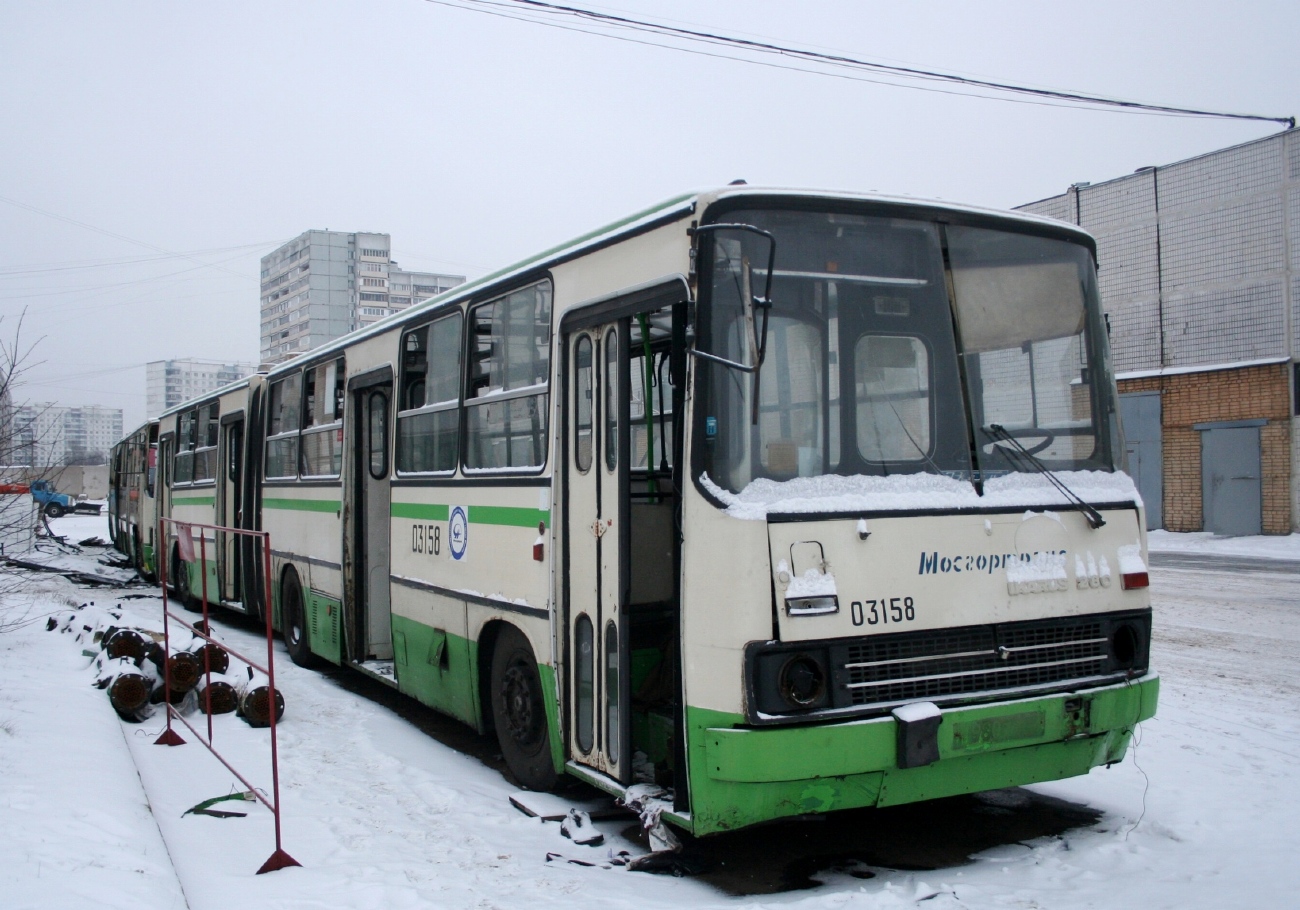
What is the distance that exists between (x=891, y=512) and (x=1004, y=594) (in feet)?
2.30

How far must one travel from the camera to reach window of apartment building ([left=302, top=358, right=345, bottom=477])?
10227 mm

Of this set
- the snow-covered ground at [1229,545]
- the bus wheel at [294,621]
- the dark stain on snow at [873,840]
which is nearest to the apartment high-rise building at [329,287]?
the snow-covered ground at [1229,545]

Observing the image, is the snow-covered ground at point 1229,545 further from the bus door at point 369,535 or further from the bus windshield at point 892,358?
the bus windshield at point 892,358

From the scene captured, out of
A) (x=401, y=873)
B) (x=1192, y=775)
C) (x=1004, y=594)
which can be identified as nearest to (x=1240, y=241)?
(x=1192, y=775)

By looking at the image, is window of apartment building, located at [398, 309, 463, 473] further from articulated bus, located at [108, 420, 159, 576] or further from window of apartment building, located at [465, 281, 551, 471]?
articulated bus, located at [108, 420, 159, 576]

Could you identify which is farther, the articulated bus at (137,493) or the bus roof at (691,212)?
the articulated bus at (137,493)

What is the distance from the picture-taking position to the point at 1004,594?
5.07 meters

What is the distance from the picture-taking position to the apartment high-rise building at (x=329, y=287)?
62125mm

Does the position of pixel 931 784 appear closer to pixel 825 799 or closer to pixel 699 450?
pixel 825 799

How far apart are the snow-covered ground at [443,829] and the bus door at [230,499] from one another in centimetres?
544

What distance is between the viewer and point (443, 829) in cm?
596

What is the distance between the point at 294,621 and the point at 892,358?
846cm

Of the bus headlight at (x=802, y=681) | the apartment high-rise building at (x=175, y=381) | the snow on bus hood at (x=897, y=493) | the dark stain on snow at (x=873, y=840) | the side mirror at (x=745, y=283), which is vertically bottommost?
the dark stain on snow at (x=873, y=840)

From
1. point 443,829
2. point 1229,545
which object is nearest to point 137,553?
point 443,829
